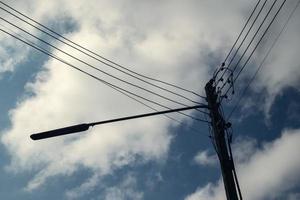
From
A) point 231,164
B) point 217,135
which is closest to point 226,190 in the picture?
point 231,164

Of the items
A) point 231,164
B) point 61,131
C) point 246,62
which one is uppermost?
point 246,62

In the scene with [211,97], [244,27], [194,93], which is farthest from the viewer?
[194,93]

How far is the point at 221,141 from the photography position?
41.7 feet

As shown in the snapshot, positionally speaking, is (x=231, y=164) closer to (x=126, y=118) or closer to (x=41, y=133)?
(x=126, y=118)

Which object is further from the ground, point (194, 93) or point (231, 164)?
point (194, 93)

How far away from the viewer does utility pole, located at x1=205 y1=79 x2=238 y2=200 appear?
1173 cm

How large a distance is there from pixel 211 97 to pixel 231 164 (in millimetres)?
2362

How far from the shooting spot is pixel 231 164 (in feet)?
39.9

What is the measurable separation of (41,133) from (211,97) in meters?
5.18

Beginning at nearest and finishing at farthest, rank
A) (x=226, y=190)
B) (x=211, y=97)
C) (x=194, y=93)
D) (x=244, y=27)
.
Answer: (x=226, y=190) → (x=244, y=27) → (x=211, y=97) → (x=194, y=93)

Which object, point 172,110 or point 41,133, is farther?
point 172,110

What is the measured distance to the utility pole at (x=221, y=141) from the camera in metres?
11.7

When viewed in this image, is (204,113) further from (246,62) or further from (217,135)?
(246,62)

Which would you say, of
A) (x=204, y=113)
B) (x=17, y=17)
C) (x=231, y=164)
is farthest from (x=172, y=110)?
(x=17, y=17)
